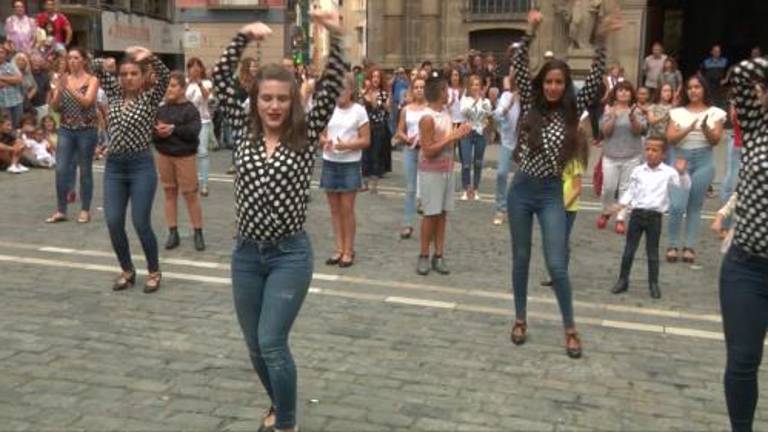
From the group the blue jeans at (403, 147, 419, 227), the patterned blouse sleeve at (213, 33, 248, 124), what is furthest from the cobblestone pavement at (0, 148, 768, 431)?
the patterned blouse sleeve at (213, 33, 248, 124)

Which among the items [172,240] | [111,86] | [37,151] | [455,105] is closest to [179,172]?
[172,240]

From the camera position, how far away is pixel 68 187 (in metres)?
9.96

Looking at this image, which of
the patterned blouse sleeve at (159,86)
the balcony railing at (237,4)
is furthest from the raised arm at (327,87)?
the balcony railing at (237,4)

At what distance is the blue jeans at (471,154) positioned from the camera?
472 inches

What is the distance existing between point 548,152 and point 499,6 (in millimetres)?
20932

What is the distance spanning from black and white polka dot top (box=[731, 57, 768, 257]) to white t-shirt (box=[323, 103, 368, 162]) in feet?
15.3

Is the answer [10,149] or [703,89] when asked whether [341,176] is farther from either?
[10,149]

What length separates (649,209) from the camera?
7.37 meters

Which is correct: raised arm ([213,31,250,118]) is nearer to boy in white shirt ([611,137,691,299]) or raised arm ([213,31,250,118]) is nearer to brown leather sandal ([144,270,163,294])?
brown leather sandal ([144,270,163,294])

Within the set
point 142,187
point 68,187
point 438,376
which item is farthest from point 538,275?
point 68,187

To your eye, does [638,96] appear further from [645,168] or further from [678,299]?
[678,299]

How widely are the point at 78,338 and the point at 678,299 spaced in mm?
4846

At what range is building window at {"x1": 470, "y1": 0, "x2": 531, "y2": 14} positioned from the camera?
83.4 feet

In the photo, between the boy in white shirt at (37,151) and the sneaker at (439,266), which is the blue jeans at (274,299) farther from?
the boy in white shirt at (37,151)
